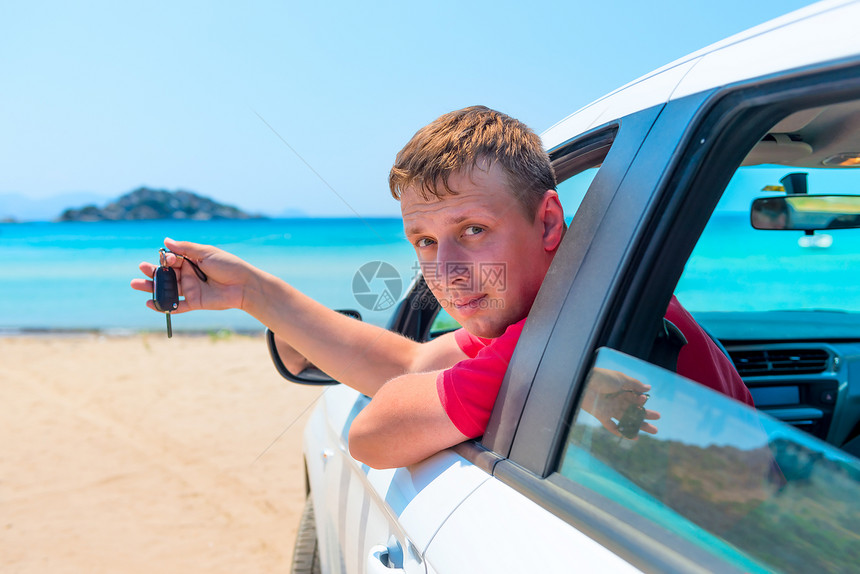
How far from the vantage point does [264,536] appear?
409 cm

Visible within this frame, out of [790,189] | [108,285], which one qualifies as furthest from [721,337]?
[108,285]

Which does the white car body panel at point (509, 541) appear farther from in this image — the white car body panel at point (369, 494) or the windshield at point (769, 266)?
the windshield at point (769, 266)

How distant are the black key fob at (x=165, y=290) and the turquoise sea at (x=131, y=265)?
19 cm

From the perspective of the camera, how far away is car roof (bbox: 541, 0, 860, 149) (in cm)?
77

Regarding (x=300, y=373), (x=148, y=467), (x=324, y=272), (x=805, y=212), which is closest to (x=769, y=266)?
(x=805, y=212)

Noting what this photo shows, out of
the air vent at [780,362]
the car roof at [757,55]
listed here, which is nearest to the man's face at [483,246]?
the car roof at [757,55]

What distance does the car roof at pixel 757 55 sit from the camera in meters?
0.77

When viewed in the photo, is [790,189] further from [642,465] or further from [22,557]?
[22,557]

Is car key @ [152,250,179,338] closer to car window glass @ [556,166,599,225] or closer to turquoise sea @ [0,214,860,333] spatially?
turquoise sea @ [0,214,860,333]

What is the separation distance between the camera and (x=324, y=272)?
987cm

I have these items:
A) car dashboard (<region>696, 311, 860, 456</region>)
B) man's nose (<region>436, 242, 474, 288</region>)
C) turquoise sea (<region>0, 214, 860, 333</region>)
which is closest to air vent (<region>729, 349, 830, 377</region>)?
car dashboard (<region>696, 311, 860, 456</region>)

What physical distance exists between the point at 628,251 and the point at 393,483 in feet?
2.44

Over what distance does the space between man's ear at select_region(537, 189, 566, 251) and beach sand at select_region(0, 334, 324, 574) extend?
307 cm

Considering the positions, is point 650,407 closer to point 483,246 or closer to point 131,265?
point 483,246
